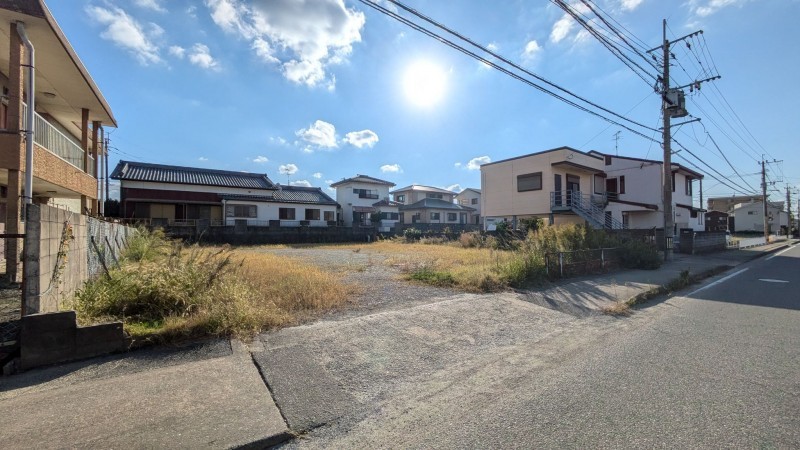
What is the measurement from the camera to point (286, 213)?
33.8 metres

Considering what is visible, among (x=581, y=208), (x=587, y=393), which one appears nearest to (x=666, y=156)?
(x=581, y=208)

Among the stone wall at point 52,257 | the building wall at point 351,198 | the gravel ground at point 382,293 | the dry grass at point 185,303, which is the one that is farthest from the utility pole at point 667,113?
the building wall at point 351,198

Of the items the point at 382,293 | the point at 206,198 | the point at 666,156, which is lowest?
the point at 382,293

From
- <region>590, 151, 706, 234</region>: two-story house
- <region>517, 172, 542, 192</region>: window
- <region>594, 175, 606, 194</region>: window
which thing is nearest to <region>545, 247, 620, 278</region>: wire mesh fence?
<region>517, 172, 542, 192</region>: window

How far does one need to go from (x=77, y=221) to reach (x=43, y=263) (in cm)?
159

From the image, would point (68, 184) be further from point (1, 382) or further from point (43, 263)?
point (1, 382)

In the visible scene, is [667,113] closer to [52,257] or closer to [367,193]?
[52,257]

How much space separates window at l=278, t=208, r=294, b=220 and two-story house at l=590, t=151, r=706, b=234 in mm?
26522

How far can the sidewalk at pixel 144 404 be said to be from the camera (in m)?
2.53

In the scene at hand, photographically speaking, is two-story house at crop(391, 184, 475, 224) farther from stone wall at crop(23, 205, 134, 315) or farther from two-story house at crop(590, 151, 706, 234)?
stone wall at crop(23, 205, 134, 315)

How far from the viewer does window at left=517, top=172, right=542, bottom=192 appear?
983 inches

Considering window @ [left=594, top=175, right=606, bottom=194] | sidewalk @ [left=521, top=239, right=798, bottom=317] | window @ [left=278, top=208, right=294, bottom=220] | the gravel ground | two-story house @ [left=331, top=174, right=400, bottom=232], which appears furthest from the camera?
two-story house @ [left=331, top=174, right=400, bottom=232]

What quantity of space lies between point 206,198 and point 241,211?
3.10 metres

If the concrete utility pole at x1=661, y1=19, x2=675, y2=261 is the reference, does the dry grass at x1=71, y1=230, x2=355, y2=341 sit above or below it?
Answer: below
